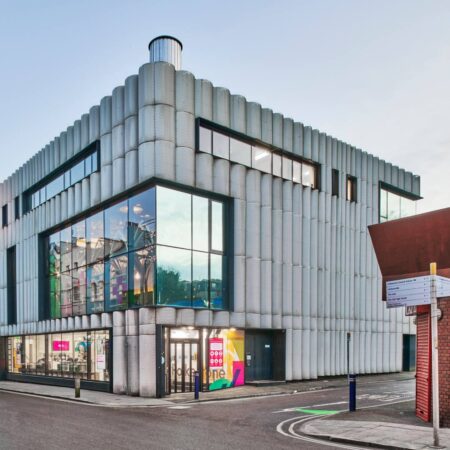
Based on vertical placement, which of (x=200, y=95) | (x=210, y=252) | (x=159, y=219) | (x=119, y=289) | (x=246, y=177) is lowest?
(x=119, y=289)

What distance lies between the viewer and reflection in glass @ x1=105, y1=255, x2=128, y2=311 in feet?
78.3

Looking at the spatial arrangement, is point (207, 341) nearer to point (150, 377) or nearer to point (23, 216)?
point (150, 377)

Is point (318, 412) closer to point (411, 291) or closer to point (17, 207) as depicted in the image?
point (411, 291)

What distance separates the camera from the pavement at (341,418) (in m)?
11.2

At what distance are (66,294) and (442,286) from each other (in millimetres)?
23195

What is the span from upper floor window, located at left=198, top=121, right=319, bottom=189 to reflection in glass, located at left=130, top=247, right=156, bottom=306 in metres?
5.78

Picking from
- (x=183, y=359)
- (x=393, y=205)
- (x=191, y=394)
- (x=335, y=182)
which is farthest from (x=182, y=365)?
(x=393, y=205)

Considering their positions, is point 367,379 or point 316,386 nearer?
point 316,386

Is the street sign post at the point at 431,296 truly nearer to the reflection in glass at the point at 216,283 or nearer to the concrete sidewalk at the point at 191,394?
the concrete sidewalk at the point at 191,394

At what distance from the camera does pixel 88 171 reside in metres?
27.6

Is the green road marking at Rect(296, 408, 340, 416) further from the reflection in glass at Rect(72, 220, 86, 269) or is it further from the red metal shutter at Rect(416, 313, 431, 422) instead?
the reflection in glass at Rect(72, 220, 86, 269)

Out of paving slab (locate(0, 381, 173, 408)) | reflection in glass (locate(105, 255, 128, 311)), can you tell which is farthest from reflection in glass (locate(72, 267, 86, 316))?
paving slab (locate(0, 381, 173, 408))

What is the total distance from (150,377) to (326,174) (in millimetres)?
16478

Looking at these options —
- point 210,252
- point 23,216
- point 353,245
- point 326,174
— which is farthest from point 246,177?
point 23,216
